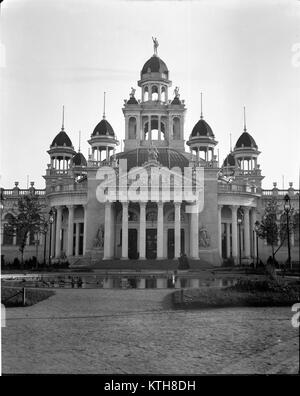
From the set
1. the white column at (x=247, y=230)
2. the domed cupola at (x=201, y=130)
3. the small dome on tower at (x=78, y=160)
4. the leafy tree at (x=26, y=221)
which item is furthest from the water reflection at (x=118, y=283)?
the small dome on tower at (x=78, y=160)

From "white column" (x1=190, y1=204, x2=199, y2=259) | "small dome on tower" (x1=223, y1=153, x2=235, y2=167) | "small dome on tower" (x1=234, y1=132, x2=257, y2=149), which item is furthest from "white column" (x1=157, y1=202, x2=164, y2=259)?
"small dome on tower" (x1=223, y1=153, x2=235, y2=167)

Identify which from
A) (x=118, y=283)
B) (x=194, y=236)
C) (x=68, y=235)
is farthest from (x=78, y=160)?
(x=118, y=283)

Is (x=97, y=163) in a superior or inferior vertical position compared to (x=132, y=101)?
inferior

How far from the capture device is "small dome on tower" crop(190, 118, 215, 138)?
8025cm

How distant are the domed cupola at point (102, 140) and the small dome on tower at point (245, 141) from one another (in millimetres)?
22140

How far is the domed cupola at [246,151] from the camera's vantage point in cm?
8481

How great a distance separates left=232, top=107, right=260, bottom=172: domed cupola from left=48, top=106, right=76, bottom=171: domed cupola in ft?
94.1

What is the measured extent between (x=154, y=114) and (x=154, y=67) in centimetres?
771

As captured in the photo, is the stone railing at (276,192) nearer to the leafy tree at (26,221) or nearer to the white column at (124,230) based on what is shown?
the white column at (124,230)

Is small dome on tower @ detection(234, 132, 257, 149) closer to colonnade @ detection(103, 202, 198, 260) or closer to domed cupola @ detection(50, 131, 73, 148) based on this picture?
colonnade @ detection(103, 202, 198, 260)

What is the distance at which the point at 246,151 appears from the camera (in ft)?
278

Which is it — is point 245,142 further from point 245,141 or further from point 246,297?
point 246,297

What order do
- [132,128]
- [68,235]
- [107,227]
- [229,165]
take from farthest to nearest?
[229,165]
[132,128]
[68,235]
[107,227]

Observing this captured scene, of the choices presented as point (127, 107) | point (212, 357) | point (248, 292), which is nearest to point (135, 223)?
point (127, 107)
